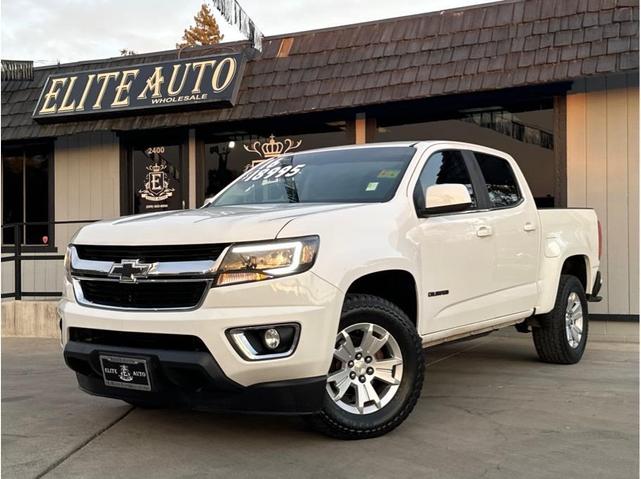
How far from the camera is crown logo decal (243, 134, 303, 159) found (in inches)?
430

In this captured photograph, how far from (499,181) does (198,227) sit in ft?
9.60

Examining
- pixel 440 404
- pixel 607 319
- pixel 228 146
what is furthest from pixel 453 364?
pixel 228 146

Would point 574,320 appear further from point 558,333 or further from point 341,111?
point 341,111

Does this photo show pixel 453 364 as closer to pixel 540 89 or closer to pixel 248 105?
pixel 540 89

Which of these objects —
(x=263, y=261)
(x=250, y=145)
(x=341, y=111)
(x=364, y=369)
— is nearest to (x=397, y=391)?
(x=364, y=369)

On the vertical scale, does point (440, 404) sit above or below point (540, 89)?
below

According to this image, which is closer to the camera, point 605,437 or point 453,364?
point 605,437

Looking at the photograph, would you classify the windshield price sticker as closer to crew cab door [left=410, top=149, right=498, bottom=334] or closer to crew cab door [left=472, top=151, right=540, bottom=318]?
crew cab door [left=410, top=149, right=498, bottom=334]

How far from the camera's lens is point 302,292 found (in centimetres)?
368

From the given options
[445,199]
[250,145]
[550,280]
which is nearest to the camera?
[445,199]

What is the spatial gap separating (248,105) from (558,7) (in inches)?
170

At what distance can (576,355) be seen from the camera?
6.43 m

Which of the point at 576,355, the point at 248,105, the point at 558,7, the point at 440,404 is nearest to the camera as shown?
the point at 440,404

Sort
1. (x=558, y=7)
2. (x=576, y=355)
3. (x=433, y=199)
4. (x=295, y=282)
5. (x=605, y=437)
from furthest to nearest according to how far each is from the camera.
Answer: (x=558, y=7)
(x=576, y=355)
(x=433, y=199)
(x=605, y=437)
(x=295, y=282)
